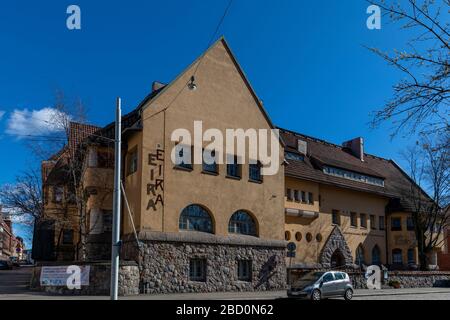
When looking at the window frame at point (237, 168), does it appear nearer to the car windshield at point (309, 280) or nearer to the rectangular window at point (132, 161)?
the rectangular window at point (132, 161)

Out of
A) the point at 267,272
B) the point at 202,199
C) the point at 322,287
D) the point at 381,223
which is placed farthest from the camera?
the point at 381,223

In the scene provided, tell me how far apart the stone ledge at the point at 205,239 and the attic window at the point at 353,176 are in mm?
11321

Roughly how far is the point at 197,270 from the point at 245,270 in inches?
146

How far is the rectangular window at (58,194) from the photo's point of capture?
3336 cm

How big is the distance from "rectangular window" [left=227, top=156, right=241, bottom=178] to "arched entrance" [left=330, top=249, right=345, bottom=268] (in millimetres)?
→ 13372

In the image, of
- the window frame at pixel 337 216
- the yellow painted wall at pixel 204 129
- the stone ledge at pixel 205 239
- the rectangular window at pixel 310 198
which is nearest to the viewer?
the stone ledge at pixel 205 239

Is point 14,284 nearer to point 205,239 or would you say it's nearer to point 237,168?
point 205,239

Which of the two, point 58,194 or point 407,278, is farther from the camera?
point 407,278

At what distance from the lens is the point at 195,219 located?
1167 inches

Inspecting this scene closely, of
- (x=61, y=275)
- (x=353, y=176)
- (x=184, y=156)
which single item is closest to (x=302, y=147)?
(x=353, y=176)

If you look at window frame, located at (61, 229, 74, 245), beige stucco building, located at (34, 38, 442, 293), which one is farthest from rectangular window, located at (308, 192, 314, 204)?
window frame, located at (61, 229, 74, 245)

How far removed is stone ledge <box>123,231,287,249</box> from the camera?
89.7ft

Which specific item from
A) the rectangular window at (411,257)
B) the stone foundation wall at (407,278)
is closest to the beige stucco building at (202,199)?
the stone foundation wall at (407,278)
